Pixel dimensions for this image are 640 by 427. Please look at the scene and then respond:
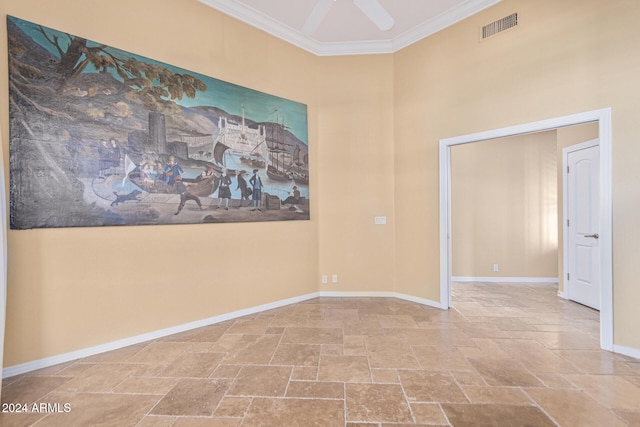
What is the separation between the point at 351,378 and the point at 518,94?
337 centimetres

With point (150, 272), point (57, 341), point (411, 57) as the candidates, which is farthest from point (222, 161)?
point (411, 57)

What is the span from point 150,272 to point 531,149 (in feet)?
21.6

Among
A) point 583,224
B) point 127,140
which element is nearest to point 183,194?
point 127,140

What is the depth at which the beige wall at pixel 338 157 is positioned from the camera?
2.50 metres

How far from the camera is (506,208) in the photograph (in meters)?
5.56

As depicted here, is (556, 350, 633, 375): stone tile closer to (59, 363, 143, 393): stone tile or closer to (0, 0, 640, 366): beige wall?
(0, 0, 640, 366): beige wall

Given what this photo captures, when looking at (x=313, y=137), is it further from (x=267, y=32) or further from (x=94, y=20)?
(x=94, y=20)

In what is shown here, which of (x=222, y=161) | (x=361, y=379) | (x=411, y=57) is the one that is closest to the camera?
(x=361, y=379)

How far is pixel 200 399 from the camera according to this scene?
1989 millimetres

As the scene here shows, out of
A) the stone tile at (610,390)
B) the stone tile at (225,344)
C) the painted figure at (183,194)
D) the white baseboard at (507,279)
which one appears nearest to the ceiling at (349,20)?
the painted figure at (183,194)

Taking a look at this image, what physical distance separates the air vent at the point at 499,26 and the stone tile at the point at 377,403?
3.86m

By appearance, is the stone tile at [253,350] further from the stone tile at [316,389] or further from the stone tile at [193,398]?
the stone tile at [316,389]

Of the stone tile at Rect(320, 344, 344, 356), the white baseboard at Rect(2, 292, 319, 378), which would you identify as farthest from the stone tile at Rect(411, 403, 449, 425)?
the white baseboard at Rect(2, 292, 319, 378)

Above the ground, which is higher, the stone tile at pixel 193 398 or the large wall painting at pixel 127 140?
the large wall painting at pixel 127 140
